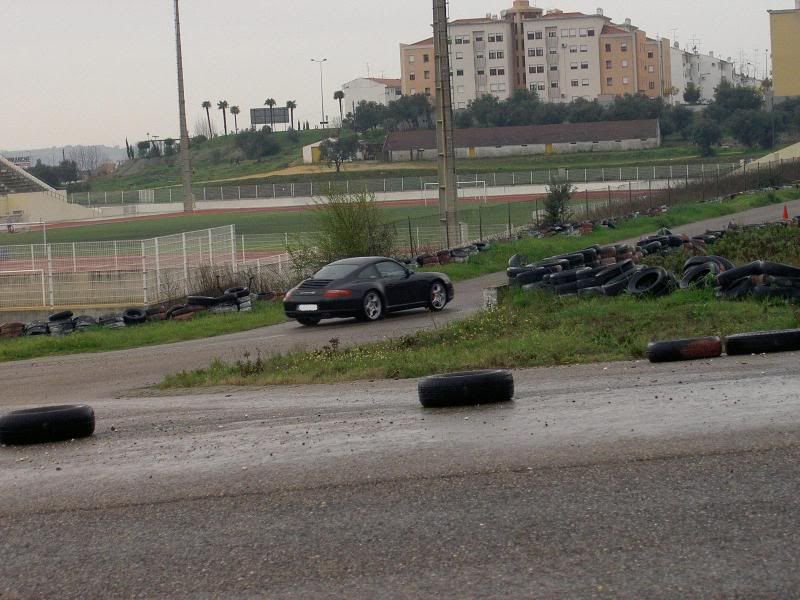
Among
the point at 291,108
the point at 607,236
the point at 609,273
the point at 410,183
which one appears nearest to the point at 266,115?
the point at 291,108

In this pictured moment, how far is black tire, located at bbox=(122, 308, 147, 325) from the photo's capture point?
1151 inches

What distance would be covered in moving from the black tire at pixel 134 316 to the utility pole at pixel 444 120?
38.9 feet

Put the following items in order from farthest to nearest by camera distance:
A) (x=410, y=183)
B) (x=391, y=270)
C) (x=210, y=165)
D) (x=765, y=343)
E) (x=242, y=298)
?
1. (x=210, y=165)
2. (x=410, y=183)
3. (x=242, y=298)
4. (x=391, y=270)
5. (x=765, y=343)

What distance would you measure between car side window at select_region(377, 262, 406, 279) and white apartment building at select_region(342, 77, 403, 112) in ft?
536

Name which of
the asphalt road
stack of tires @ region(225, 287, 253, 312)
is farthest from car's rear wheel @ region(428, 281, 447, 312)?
the asphalt road

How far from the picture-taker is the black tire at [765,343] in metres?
14.2

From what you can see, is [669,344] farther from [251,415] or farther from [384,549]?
[384,549]

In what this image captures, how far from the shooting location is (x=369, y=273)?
26969 millimetres

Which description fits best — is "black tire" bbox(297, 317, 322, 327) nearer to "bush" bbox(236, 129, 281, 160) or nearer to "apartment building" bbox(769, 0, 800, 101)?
"apartment building" bbox(769, 0, 800, 101)

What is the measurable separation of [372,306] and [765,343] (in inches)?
522

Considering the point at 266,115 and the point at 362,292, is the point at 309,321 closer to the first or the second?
the point at 362,292

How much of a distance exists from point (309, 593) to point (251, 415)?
629 cm

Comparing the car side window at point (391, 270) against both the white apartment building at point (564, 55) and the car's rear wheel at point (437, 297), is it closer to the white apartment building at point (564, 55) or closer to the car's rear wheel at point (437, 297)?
the car's rear wheel at point (437, 297)

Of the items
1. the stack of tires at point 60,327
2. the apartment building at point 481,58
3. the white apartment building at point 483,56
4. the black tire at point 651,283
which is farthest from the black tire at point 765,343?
the white apartment building at point 483,56
